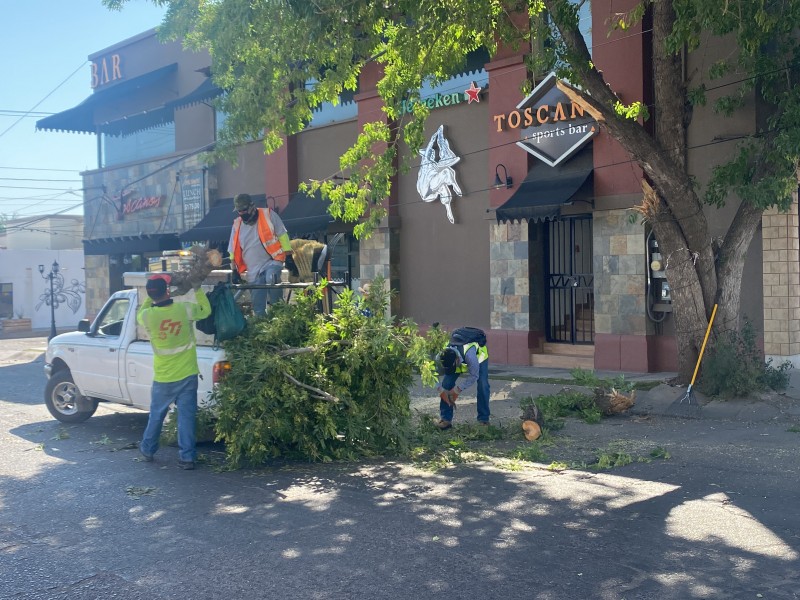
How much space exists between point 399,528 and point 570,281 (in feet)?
36.9

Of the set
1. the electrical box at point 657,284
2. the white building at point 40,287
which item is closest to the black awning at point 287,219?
the electrical box at point 657,284

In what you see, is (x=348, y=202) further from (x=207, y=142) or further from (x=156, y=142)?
(x=156, y=142)

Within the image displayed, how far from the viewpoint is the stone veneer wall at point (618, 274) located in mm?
14711

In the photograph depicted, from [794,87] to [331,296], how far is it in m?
6.63

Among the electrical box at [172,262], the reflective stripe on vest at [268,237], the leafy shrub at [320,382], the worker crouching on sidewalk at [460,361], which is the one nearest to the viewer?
the leafy shrub at [320,382]

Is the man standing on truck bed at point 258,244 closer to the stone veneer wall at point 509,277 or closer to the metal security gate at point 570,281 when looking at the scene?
the stone veneer wall at point 509,277

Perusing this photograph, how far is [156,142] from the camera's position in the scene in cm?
2736

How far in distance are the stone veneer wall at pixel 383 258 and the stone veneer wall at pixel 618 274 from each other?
518cm

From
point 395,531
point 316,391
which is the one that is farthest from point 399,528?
point 316,391

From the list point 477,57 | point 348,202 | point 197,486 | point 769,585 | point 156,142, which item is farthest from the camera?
point 156,142

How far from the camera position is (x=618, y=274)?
15000 millimetres

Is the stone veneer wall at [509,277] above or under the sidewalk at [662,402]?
above

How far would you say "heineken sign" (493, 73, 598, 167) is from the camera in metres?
15.3

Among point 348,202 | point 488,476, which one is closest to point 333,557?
point 488,476
